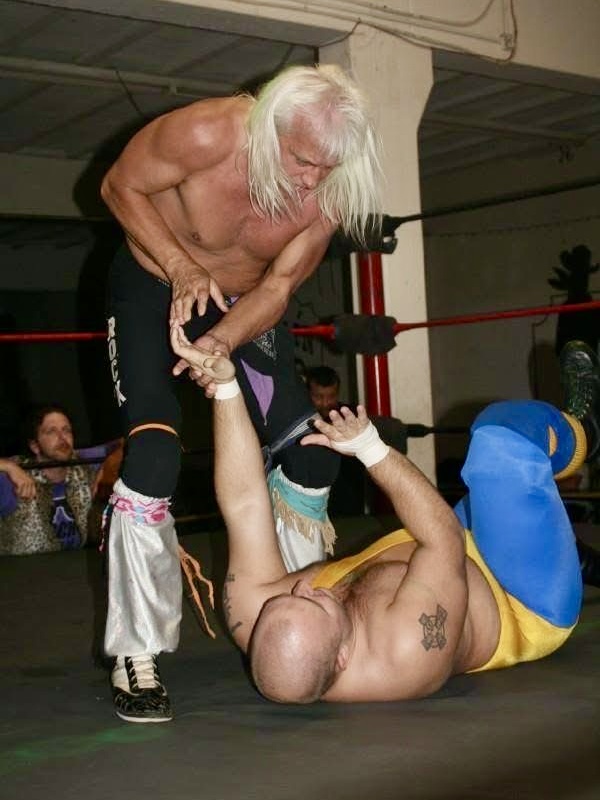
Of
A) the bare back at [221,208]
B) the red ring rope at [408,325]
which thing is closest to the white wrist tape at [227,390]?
the bare back at [221,208]

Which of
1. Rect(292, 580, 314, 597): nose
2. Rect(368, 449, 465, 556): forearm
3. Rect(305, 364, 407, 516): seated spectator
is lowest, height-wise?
Rect(305, 364, 407, 516): seated spectator

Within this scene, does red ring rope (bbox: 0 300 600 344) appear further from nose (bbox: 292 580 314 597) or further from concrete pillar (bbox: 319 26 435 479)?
nose (bbox: 292 580 314 597)

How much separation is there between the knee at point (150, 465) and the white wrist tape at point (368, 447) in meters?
0.27

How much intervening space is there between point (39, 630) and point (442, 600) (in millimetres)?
1041

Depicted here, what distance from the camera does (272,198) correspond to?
1.73 meters

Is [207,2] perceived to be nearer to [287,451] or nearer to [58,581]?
[58,581]

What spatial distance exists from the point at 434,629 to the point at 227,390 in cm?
48

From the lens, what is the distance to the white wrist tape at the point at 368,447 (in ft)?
5.41

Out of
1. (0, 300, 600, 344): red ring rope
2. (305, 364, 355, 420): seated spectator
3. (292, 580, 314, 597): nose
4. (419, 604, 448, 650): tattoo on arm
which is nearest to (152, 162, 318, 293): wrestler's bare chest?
(292, 580, 314, 597): nose

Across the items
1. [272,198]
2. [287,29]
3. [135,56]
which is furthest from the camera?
[135,56]

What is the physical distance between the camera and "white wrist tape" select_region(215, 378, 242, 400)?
1.70 metres

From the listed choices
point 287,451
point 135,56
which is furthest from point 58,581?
point 135,56

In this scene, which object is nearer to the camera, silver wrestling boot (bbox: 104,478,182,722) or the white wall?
silver wrestling boot (bbox: 104,478,182,722)

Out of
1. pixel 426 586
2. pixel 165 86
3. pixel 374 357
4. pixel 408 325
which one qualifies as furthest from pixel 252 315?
pixel 165 86
